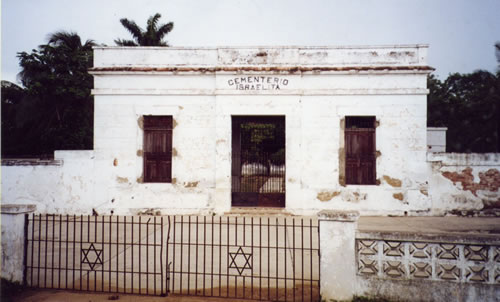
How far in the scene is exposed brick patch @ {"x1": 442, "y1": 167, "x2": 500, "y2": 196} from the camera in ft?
32.1

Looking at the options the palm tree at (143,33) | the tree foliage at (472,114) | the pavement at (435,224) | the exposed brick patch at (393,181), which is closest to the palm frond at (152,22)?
the palm tree at (143,33)

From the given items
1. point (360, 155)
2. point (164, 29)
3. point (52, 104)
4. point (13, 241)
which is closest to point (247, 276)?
point (13, 241)

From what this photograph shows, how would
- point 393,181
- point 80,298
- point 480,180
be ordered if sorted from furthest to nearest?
point 393,181 → point 480,180 → point 80,298

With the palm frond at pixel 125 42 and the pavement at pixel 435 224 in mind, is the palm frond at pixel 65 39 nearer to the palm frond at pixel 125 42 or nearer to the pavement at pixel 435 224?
the palm frond at pixel 125 42

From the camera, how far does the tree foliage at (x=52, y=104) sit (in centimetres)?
1688

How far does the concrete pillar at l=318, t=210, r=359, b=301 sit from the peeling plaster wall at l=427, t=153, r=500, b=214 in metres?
7.13

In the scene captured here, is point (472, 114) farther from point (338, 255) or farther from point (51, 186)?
point (51, 186)

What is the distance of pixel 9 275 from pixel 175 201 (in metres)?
5.62

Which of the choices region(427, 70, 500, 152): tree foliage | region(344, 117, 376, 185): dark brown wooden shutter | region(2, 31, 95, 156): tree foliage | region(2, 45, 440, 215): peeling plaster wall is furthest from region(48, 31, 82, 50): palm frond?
region(427, 70, 500, 152): tree foliage

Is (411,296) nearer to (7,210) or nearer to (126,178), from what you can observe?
(7,210)

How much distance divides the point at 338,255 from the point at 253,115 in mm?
6856

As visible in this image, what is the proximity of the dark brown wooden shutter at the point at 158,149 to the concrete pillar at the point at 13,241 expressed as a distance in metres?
5.69

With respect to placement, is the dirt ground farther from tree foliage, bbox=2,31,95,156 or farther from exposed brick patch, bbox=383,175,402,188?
tree foliage, bbox=2,31,95,156

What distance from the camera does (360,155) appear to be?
403 inches
